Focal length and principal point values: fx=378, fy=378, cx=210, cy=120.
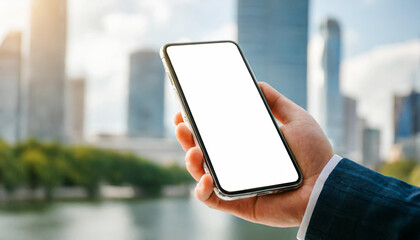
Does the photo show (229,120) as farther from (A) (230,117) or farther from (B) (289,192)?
(B) (289,192)

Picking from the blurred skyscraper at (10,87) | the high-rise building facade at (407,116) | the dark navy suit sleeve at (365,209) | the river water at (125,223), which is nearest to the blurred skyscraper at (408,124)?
the high-rise building facade at (407,116)

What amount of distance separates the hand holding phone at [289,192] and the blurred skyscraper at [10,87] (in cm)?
738

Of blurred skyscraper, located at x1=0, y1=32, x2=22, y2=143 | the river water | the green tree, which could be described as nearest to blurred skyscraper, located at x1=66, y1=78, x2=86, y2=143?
blurred skyscraper, located at x1=0, y1=32, x2=22, y2=143

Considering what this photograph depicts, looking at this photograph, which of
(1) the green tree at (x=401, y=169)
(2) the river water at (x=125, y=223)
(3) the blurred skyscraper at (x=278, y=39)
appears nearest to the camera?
(3) the blurred skyscraper at (x=278, y=39)

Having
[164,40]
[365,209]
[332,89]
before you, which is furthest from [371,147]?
[365,209]

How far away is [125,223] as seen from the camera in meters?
8.62

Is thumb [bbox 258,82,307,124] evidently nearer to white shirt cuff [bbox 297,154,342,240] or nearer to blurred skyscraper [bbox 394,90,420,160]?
white shirt cuff [bbox 297,154,342,240]

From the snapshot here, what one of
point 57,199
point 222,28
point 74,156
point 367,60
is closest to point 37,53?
point 74,156

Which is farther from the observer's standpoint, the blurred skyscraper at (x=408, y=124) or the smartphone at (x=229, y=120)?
the blurred skyscraper at (x=408, y=124)

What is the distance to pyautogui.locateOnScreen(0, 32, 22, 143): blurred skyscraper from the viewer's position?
693 cm

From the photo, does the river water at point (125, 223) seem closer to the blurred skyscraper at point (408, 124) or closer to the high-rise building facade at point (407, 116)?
Answer: the blurred skyscraper at point (408, 124)

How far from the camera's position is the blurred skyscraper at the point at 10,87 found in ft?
22.7

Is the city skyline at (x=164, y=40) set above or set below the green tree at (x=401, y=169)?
above

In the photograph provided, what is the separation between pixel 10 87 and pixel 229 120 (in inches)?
305
